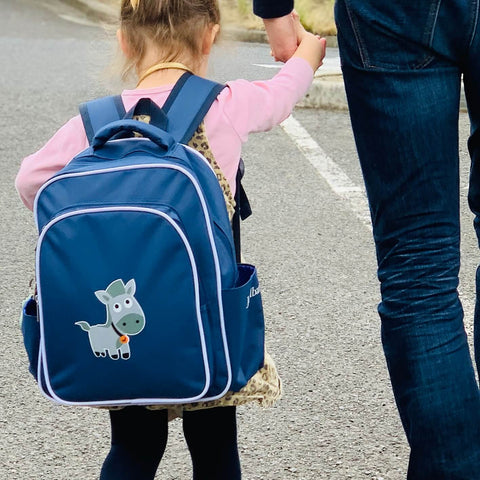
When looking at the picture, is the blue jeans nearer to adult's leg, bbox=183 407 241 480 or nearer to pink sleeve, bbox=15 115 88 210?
adult's leg, bbox=183 407 241 480

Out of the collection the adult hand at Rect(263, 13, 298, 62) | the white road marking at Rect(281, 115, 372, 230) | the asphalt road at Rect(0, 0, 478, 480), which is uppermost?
the adult hand at Rect(263, 13, 298, 62)

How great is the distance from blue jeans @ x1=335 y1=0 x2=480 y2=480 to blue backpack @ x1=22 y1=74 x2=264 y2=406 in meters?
0.33

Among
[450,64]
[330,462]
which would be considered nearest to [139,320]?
[450,64]

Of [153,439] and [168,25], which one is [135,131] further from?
[153,439]

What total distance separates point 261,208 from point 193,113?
3.38m

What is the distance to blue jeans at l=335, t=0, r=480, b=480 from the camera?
2.24m

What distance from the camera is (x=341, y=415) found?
3387 mm

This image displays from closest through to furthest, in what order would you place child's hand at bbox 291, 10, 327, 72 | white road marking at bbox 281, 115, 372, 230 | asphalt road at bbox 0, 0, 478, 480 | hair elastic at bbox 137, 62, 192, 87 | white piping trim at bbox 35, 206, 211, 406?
white piping trim at bbox 35, 206, 211, 406
hair elastic at bbox 137, 62, 192, 87
child's hand at bbox 291, 10, 327, 72
asphalt road at bbox 0, 0, 478, 480
white road marking at bbox 281, 115, 372, 230

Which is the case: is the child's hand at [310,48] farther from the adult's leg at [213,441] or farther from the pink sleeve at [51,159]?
the adult's leg at [213,441]

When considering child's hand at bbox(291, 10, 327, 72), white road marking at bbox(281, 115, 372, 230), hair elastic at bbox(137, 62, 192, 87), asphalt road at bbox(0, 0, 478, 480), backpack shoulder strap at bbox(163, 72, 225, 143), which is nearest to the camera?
backpack shoulder strap at bbox(163, 72, 225, 143)

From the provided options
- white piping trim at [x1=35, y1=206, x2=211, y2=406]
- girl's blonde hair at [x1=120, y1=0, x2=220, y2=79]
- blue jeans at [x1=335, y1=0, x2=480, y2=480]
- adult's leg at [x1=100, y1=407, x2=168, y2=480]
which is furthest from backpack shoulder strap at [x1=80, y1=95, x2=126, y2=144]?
adult's leg at [x1=100, y1=407, x2=168, y2=480]

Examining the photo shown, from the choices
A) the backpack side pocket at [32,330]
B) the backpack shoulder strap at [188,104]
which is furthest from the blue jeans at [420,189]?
the backpack side pocket at [32,330]

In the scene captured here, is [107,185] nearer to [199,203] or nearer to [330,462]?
[199,203]

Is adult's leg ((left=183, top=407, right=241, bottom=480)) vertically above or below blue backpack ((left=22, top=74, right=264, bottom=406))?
below
